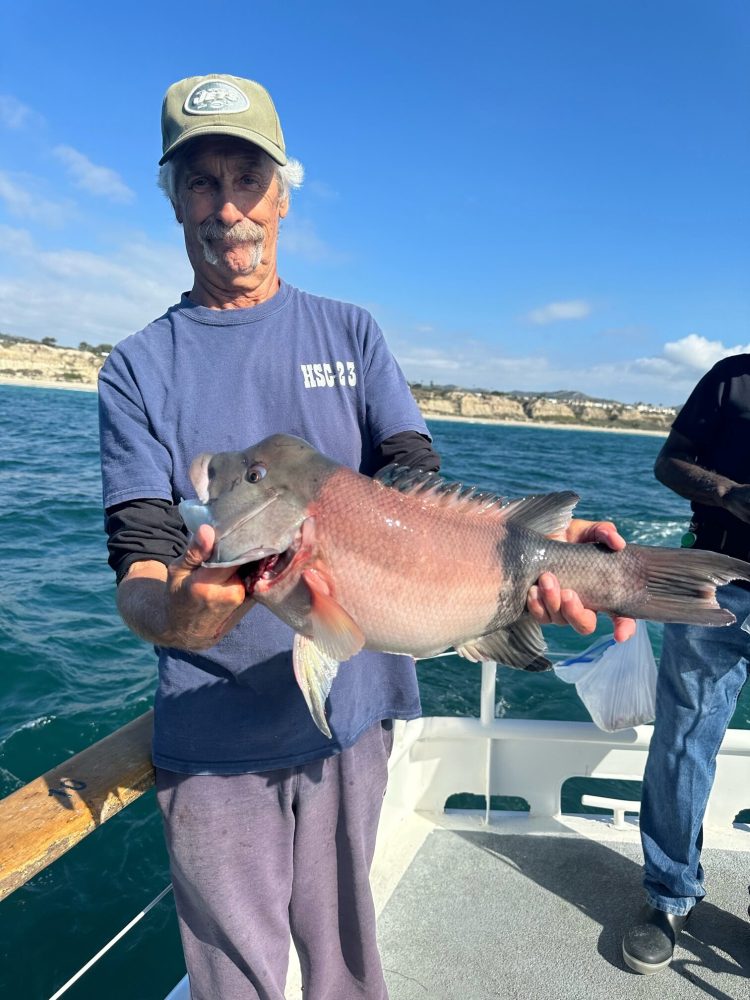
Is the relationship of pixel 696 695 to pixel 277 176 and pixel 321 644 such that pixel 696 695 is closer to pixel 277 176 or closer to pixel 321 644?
pixel 321 644

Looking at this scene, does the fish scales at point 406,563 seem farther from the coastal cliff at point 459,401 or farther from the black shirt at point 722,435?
the coastal cliff at point 459,401

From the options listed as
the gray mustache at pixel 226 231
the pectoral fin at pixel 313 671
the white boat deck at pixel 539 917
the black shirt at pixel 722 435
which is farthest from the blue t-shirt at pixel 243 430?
the black shirt at pixel 722 435

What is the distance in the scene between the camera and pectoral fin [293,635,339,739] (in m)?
1.98

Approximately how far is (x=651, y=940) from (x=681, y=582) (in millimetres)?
2329

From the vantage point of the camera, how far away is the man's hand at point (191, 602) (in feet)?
5.90

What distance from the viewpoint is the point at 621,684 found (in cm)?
410

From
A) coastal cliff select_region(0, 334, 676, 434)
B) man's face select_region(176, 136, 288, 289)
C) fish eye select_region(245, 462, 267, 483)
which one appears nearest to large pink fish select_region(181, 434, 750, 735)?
fish eye select_region(245, 462, 267, 483)

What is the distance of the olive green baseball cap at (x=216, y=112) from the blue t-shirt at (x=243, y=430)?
0.54 meters

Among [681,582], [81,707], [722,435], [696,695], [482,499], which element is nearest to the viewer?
[681,582]

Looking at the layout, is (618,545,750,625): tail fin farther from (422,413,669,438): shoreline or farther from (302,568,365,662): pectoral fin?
(422,413,669,438): shoreline

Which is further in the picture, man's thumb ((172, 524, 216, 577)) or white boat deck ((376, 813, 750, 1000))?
white boat deck ((376, 813, 750, 1000))

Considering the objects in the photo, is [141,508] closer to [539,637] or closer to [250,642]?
[250,642]

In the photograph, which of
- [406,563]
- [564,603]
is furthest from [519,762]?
[406,563]

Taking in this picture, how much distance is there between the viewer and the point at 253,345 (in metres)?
2.46
